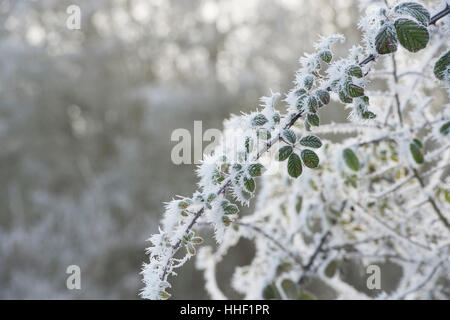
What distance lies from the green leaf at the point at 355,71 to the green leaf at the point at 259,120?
133mm

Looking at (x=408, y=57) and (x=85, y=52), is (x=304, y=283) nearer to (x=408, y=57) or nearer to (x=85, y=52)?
(x=408, y=57)

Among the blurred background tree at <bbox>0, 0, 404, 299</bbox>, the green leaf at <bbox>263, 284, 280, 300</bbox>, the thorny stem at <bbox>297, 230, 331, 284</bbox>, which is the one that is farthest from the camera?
the blurred background tree at <bbox>0, 0, 404, 299</bbox>

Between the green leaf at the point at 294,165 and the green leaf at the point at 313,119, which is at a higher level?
the green leaf at the point at 313,119

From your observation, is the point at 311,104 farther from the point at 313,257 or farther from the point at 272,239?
the point at 313,257

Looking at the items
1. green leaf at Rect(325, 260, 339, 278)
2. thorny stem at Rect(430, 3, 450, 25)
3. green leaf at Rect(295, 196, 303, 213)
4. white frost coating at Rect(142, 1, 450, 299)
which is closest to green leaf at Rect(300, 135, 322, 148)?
white frost coating at Rect(142, 1, 450, 299)

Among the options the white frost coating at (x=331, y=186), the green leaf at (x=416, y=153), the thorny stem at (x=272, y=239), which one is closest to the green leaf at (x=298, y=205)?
the white frost coating at (x=331, y=186)

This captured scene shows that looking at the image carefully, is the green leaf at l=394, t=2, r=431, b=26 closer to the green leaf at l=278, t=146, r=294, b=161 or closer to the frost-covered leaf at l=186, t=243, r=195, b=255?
the green leaf at l=278, t=146, r=294, b=161

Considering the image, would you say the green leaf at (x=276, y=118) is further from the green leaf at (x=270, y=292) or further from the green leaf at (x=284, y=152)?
the green leaf at (x=270, y=292)

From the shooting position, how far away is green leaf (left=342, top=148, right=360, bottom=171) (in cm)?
93

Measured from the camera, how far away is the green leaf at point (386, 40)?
0.50m

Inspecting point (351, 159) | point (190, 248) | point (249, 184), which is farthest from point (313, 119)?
point (351, 159)

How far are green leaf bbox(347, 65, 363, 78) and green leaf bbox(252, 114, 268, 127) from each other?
0.44 feet
